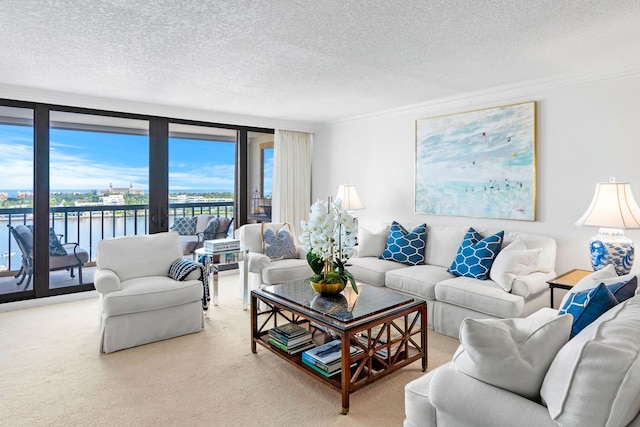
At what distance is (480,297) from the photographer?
3230 mm

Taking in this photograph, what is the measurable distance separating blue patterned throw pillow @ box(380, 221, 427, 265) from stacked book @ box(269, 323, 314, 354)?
1803 millimetres

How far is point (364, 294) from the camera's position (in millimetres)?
2969

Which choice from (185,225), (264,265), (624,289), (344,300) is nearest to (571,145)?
(624,289)

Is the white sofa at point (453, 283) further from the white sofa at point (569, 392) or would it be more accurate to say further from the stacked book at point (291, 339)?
the white sofa at point (569, 392)

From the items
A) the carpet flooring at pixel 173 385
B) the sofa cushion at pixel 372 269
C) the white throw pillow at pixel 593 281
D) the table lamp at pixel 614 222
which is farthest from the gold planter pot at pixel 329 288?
the table lamp at pixel 614 222

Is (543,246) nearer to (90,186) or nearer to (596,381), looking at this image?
(596,381)

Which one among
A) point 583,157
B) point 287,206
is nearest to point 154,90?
point 287,206

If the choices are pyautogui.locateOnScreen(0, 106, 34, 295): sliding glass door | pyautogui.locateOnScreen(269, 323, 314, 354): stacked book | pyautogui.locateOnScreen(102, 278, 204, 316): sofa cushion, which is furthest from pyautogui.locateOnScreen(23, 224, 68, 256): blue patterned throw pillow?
pyautogui.locateOnScreen(269, 323, 314, 354): stacked book

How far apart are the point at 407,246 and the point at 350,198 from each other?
47.1 inches

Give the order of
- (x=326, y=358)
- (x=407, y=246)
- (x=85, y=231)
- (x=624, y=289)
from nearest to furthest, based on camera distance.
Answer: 1. (x=624, y=289)
2. (x=326, y=358)
3. (x=407, y=246)
4. (x=85, y=231)

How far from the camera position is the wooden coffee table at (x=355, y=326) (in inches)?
93.0

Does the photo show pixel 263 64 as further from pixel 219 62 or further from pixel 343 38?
pixel 343 38

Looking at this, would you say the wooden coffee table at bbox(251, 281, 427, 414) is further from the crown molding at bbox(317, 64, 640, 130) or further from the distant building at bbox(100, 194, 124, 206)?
the distant building at bbox(100, 194, 124, 206)

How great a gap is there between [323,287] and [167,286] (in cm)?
146
